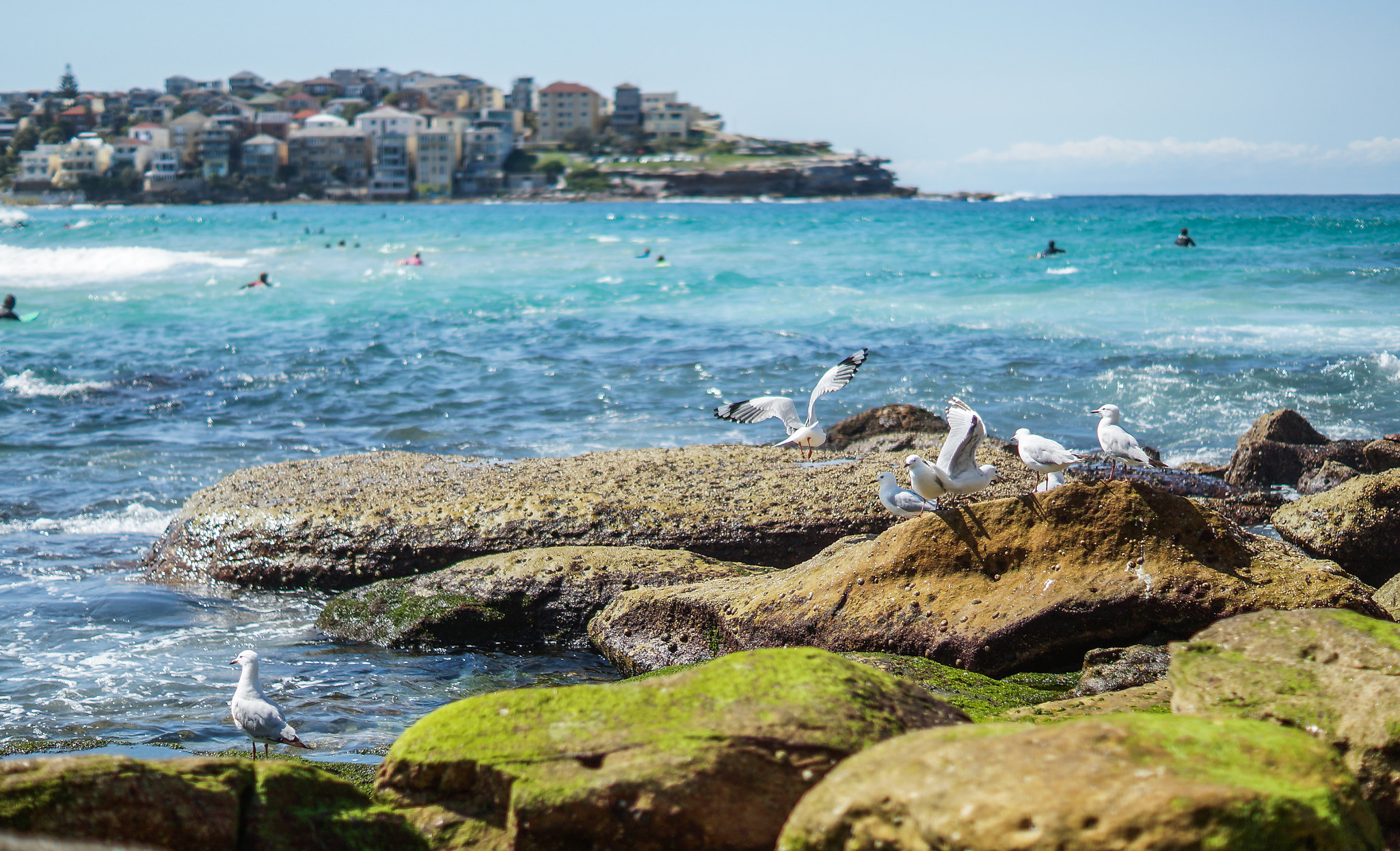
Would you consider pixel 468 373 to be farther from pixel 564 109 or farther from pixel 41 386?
pixel 564 109

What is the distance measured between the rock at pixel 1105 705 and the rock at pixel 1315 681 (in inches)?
16.5

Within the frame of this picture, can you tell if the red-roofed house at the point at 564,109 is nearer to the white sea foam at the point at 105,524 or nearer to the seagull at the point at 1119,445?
the white sea foam at the point at 105,524

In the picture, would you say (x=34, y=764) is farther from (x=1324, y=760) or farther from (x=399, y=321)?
(x=399, y=321)

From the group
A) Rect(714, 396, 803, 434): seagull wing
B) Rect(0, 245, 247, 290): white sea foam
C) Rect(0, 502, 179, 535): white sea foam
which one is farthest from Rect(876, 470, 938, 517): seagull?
Rect(0, 245, 247, 290): white sea foam

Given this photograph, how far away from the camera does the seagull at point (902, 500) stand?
6.33 metres

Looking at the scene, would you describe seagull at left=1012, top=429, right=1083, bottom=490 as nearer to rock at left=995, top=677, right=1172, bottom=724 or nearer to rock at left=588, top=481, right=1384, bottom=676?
rock at left=588, top=481, right=1384, bottom=676

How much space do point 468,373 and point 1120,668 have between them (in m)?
14.7

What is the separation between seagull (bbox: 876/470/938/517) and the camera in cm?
633

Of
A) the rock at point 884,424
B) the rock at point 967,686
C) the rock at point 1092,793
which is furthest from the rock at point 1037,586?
the rock at point 884,424

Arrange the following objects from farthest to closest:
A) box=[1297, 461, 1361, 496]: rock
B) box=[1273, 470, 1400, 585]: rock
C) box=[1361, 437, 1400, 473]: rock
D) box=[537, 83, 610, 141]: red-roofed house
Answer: box=[537, 83, 610, 141]: red-roofed house, box=[1361, 437, 1400, 473]: rock, box=[1297, 461, 1361, 496]: rock, box=[1273, 470, 1400, 585]: rock

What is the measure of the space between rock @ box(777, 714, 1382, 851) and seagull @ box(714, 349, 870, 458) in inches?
233

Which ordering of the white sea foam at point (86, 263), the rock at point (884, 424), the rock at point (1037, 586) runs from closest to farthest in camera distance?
the rock at point (1037, 586) < the rock at point (884, 424) < the white sea foam at point (86, 263)

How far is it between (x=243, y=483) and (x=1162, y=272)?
3033 centimetres

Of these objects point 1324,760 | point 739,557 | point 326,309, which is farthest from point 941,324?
point 1324,760
